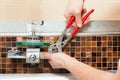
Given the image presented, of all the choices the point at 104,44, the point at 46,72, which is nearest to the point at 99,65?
the point at 104,44

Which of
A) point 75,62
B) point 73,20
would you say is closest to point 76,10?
point 73,20

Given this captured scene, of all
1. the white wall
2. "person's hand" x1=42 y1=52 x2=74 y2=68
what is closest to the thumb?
"person's hand" x1=42 y1=52 x2=74 y2=68

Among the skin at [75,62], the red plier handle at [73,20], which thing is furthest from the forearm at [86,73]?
the red plier handle at [73,20]

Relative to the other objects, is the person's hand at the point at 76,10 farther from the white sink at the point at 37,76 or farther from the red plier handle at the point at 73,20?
the white sink at the point at 37,76

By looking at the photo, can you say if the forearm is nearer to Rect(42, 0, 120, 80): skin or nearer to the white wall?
Rect(42, 0, 120, 80): skin

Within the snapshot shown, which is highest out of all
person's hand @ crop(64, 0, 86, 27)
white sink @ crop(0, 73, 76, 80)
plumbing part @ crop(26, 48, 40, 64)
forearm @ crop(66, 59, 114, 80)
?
person's hand @ crop(64, 0, 86, 27)

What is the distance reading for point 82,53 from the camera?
80 centimetres

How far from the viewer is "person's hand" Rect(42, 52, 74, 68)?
71 cm

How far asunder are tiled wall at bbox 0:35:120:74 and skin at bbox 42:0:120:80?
0.07 metres

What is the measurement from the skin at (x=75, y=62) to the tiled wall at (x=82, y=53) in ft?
0.22

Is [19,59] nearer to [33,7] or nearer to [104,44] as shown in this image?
[33,7]

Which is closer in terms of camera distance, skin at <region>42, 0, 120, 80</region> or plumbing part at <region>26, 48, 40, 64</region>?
skin at <region>42, 0, 120, 80</region>

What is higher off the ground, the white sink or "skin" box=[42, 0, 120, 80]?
"skin" box=[42, 0, 120, 80]

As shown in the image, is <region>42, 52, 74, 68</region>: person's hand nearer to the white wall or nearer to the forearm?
the forearm
